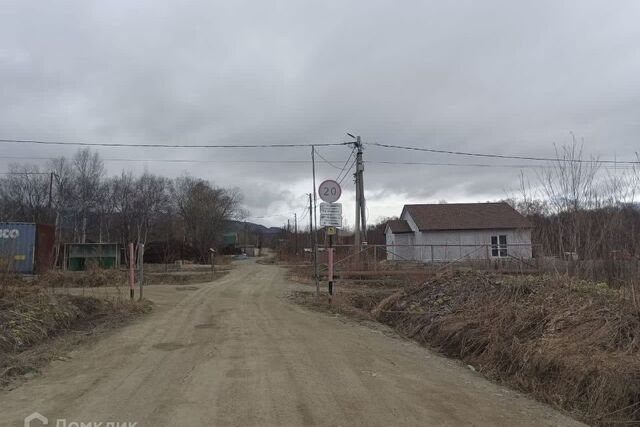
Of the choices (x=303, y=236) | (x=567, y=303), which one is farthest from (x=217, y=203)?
(x=567, y=303)

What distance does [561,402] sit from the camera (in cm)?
597

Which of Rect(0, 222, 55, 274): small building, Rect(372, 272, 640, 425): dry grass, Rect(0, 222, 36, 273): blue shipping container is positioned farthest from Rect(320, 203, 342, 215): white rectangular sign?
Rect(0, 222, 36, 273): blue shipping container

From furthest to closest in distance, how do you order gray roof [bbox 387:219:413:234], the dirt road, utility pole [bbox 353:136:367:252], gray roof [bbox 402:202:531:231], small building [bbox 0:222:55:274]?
gray roof [bbox 387:219:413:234], gray roof [bbox 402:202:531:231], utility pole [bbox 353:136:367:252], small building [bbox 0:222:55:274], the dirt road

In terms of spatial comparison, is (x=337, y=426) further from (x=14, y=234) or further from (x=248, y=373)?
(x=14, y=234)

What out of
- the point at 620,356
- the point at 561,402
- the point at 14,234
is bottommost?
the point at 561,402

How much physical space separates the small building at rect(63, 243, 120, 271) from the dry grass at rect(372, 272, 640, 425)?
96.6 ft

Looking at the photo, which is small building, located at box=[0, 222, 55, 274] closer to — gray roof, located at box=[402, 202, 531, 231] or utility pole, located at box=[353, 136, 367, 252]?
utility pole, located at box=[353, 136, 367, 252]

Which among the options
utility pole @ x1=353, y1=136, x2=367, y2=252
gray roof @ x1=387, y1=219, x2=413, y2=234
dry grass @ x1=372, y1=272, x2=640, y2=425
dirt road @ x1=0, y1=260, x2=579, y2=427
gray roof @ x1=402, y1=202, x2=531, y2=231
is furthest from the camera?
gray roof @ x1=387, y1=219, x2=413, y2=234

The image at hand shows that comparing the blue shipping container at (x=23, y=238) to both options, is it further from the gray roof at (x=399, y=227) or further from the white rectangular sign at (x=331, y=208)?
the gray roof at (x=399, y=227)

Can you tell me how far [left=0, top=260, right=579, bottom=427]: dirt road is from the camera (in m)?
5.11

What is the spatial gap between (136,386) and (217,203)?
3087 inches

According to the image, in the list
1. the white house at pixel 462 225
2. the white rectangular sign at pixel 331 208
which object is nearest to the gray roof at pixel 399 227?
the white house at pixel 462 225

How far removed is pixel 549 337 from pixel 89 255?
3562cm

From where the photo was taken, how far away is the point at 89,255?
36.8 metres
